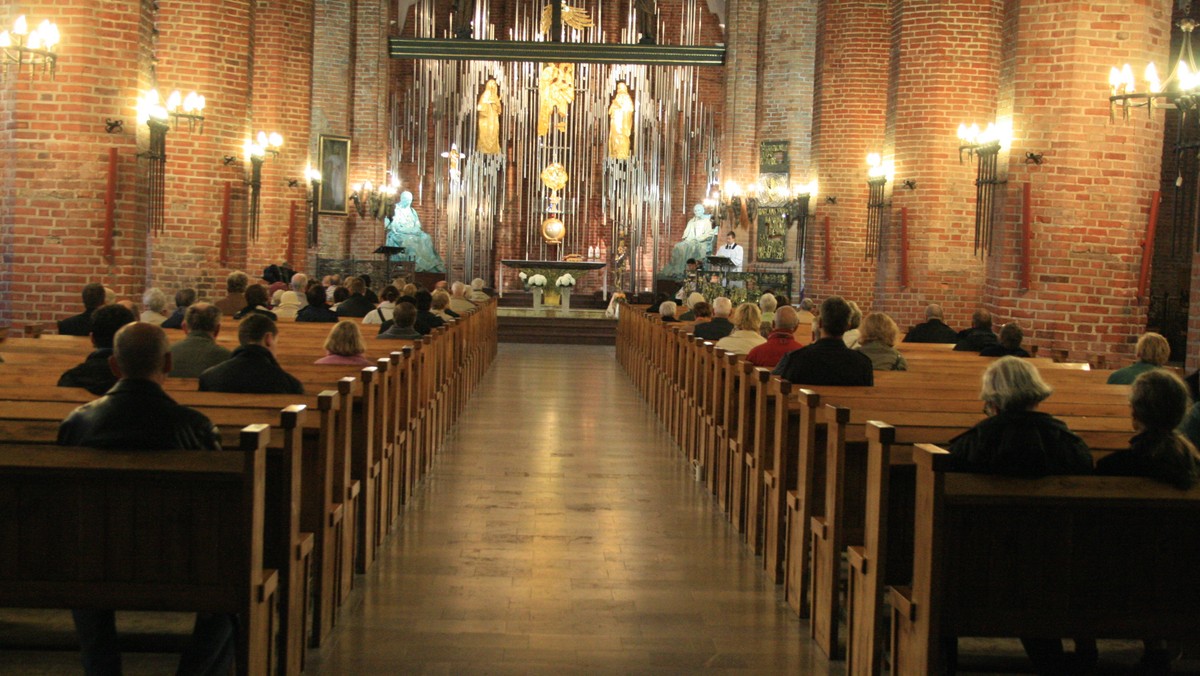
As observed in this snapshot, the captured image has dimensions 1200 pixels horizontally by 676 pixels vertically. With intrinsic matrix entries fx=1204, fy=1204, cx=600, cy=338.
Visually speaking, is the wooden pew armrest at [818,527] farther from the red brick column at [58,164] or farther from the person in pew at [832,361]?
the red brick column at [58,164]

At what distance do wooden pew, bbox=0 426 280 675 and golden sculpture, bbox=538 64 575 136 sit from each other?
90.8 feet

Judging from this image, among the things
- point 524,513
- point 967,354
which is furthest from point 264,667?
point 967,354

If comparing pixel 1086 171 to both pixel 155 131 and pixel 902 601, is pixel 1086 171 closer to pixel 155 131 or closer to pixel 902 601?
pixel 902 601

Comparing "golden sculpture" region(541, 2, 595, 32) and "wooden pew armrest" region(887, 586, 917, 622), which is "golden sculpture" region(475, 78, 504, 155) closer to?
"golden sculpture" region(541, 2, 595, 32)

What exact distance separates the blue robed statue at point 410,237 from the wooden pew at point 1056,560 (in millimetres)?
24857

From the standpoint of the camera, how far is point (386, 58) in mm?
27469

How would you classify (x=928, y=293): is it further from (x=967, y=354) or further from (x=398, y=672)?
(x=398, y=672)

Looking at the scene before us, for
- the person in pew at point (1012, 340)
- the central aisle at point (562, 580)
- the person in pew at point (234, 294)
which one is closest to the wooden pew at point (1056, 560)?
the central aisle at point (562, 580)

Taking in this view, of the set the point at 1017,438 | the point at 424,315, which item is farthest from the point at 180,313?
the point at 1017,438

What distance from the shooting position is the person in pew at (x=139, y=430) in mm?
4090

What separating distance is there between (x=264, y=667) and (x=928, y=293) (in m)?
11.9

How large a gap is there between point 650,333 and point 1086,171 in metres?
5.59

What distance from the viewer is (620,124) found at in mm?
30906

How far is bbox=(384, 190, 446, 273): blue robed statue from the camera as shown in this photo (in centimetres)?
2858
